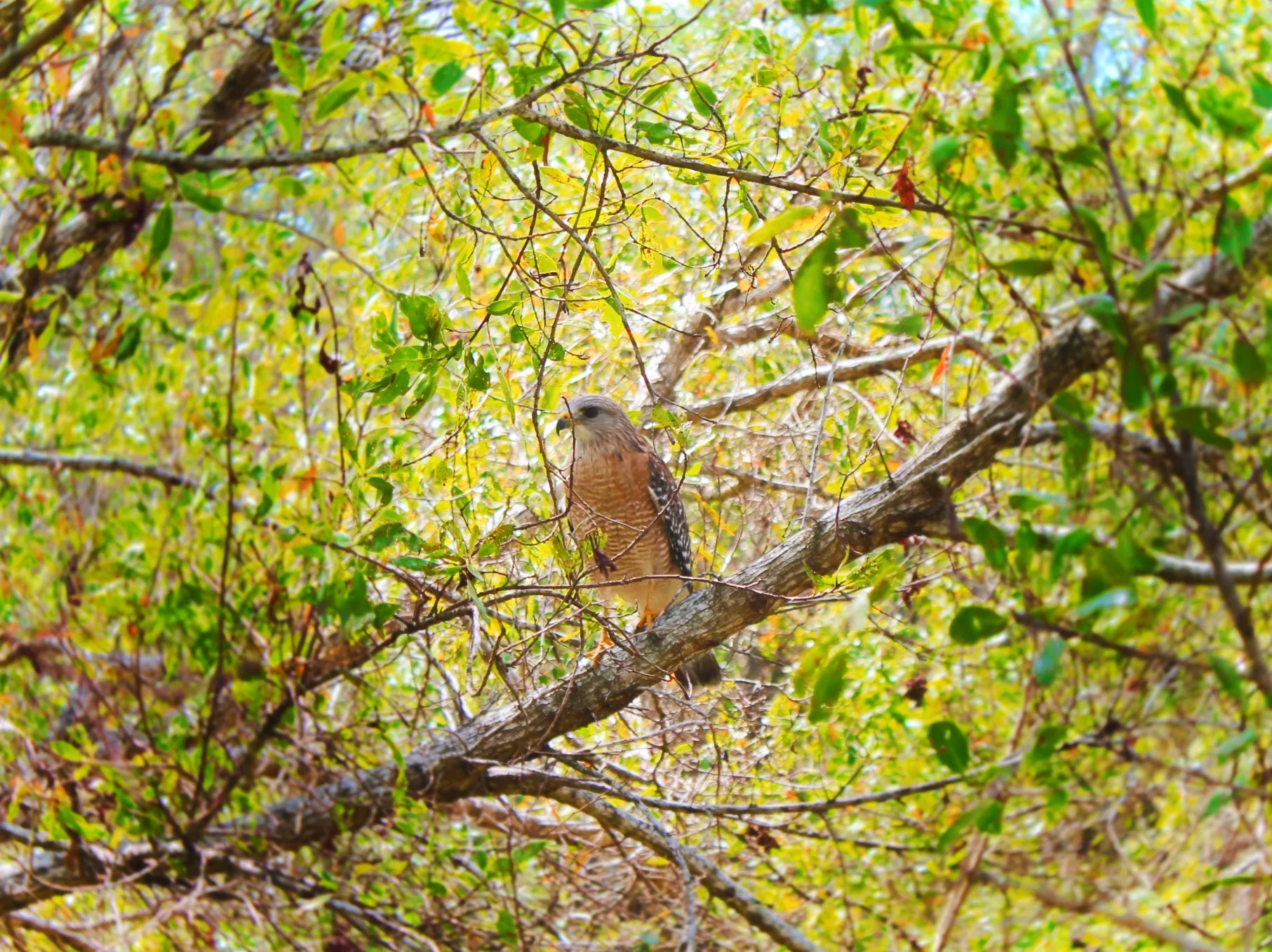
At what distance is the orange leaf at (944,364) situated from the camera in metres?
2.53

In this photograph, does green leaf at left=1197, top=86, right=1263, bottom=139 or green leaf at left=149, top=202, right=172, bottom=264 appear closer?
green leaf at left=1197, top=86, right=1263, bottom=139

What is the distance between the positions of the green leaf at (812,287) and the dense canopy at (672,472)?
0.01 metres

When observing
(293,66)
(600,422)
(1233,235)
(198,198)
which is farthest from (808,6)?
(600,422)

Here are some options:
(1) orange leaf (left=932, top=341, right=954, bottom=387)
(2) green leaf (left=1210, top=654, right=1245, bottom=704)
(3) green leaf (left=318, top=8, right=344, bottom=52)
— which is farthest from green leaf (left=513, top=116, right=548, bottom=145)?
(2) green leaf (left=1210, top=654, right=1245, bottom=704)

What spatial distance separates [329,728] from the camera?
3674mm

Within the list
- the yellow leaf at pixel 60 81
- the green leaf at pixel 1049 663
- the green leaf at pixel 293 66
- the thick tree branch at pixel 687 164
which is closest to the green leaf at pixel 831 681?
the green leaf at pixel 1049 663

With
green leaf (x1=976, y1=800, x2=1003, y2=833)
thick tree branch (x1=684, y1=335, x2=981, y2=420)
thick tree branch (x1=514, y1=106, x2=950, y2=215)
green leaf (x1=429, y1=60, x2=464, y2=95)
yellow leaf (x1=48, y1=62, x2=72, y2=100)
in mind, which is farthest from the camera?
yellow leaf (x1=48, y1=62, x2=72, y2=100)

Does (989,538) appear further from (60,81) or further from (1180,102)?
(60,81)

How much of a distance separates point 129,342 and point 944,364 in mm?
2937

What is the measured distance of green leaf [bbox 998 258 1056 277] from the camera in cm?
145

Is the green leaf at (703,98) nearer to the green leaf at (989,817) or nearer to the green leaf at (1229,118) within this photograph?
the green leaf at (1229,118)

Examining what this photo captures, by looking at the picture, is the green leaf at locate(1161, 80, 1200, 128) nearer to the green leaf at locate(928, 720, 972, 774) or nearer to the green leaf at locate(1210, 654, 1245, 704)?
the green leaf at locate(1210, 654, 1245, 704)

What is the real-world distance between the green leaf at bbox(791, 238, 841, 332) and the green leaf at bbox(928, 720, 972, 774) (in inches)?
23.6

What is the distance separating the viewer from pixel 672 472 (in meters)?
3.71
